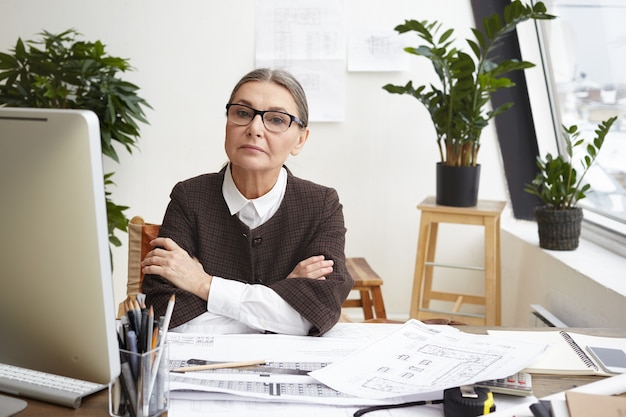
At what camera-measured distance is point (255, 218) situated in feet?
6.71

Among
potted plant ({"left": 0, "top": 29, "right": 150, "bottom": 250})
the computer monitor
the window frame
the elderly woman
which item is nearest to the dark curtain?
the window frame

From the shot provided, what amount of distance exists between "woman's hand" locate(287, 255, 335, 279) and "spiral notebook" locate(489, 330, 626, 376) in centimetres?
42

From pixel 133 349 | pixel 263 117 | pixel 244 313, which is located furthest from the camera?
pixel 263 117

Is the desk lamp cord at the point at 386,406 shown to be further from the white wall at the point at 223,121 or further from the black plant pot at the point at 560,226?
the white wall at the point at 223,121

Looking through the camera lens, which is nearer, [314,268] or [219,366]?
[219,366]

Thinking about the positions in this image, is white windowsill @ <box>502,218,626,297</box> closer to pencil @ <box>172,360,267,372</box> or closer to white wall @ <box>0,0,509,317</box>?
white wall @ <box>0,0,509,317</box>

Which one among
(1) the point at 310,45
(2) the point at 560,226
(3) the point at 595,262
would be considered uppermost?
(1) the point at 310,45

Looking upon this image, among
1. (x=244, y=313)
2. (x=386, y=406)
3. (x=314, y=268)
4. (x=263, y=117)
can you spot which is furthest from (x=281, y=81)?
(x=386, y=406)

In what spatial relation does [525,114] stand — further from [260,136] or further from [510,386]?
[510,386]

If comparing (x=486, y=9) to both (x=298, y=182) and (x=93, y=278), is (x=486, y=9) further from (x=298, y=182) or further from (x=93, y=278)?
(x=93, y=278)

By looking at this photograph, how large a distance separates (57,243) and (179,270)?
0.83 meters

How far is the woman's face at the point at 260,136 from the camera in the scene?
1963 millimetres

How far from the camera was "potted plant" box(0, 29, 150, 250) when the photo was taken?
3615 millimetres

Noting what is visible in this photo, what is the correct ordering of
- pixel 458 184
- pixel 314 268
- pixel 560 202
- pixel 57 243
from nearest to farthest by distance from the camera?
pixel 57 243
pixel 314 268
pixel 560 202
pixel 458 184
